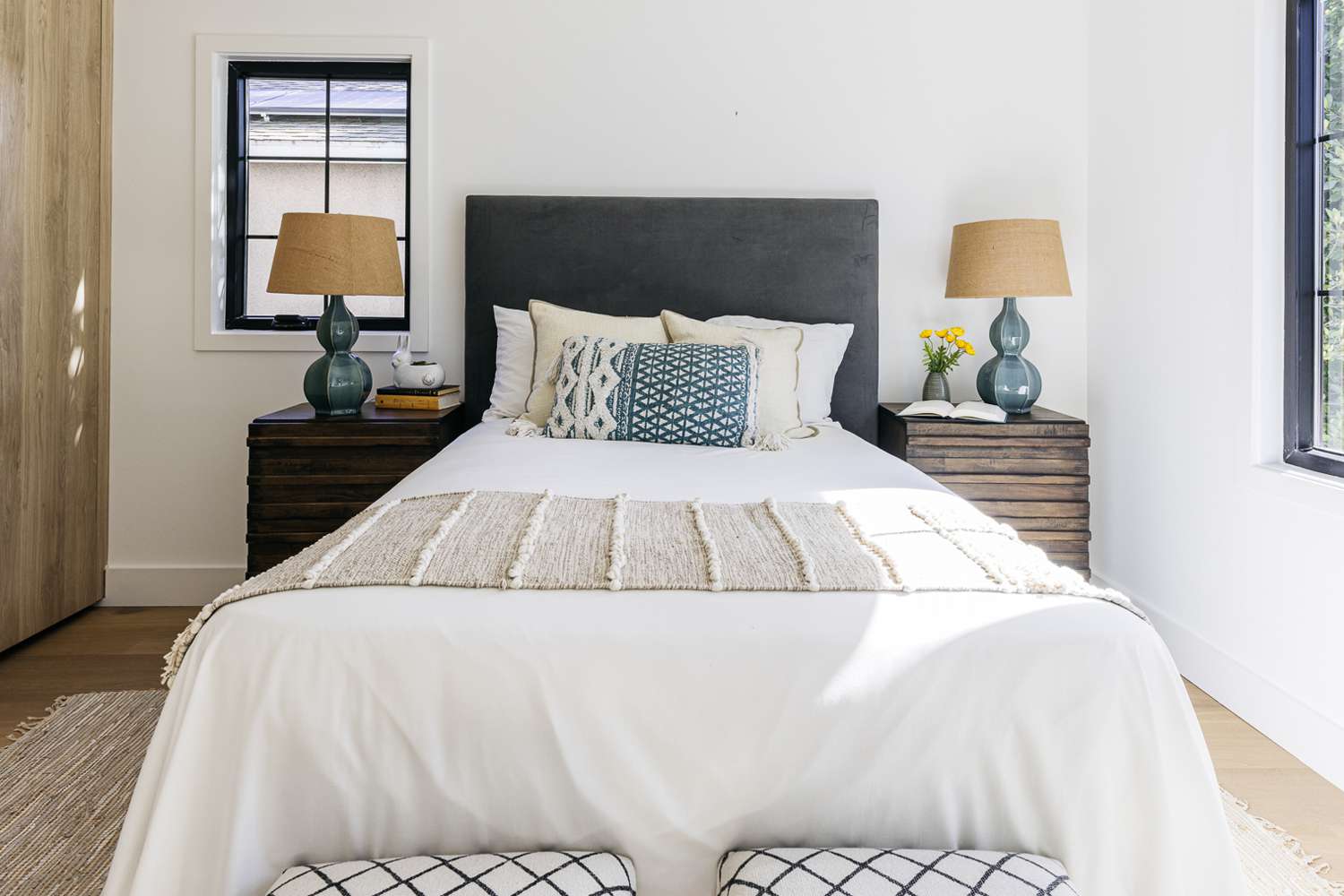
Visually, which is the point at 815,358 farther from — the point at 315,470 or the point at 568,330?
the point at 315,470

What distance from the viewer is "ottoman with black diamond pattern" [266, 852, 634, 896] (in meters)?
1.08

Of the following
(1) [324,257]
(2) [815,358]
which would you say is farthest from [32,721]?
(2) [815,358]

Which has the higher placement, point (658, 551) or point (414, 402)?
point (414, 402)

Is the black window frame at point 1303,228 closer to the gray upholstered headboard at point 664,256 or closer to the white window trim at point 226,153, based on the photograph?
the gray upholstered headboard at point 664,256

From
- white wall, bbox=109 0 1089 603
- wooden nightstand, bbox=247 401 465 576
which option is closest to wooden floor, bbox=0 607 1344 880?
white wall, bbox=109 0 1089 603

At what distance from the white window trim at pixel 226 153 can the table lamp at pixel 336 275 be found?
0.37 meters

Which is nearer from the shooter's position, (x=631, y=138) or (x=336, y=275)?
A: (x=336, y=275)

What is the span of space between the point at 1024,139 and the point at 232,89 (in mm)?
2973

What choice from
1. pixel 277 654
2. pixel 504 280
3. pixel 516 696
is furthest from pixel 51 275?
pixel 516 696

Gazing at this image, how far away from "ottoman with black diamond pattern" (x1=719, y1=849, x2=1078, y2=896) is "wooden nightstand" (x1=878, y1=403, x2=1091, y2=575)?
6.62 feet

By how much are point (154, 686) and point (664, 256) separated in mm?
2136

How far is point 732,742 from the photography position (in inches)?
47.1

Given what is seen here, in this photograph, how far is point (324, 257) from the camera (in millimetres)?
3029

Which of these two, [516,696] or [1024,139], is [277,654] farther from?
[1024,139]
